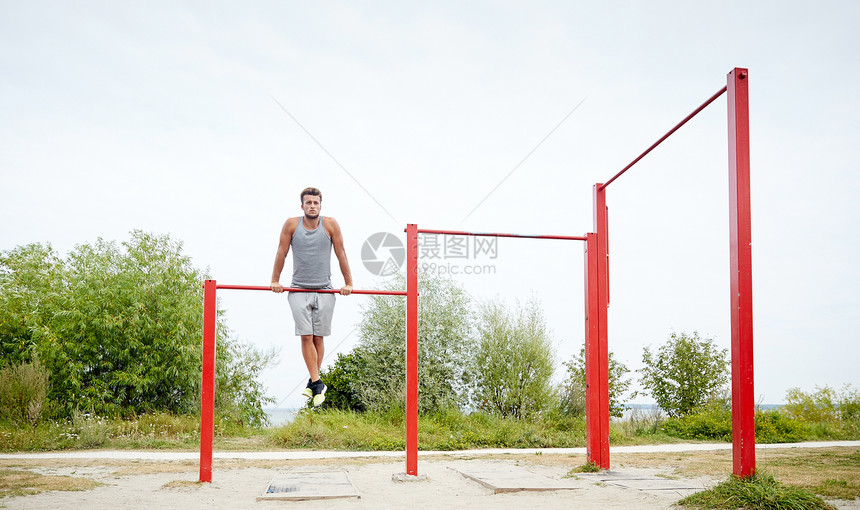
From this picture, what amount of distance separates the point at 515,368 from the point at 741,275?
700 cm

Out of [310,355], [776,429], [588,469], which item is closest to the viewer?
[310,355]

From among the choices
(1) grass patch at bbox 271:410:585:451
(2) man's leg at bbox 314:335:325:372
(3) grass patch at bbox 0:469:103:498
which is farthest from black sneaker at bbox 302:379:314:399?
(1) grass patch at bbox 271:410:585:451

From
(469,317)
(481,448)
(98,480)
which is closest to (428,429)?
(481,448)

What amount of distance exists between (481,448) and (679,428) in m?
3.78

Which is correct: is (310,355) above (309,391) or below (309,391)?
above

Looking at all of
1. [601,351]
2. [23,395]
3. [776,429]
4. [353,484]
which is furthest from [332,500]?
[776,429]

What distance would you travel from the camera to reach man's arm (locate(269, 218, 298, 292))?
607cm

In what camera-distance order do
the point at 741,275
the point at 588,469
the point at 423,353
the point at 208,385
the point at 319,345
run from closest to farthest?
the point at 741,275
the point at 208,385
the point at 319,345
the point at 588,469
the point at 423,353

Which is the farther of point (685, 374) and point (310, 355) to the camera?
point (685, 374)

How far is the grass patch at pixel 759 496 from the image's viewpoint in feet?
13.3

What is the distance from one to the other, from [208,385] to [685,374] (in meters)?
9.36

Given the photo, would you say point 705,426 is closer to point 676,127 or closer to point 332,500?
point 676,127

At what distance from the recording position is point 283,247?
6098mm

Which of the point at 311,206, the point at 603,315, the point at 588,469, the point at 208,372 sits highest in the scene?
the point at 311,206
